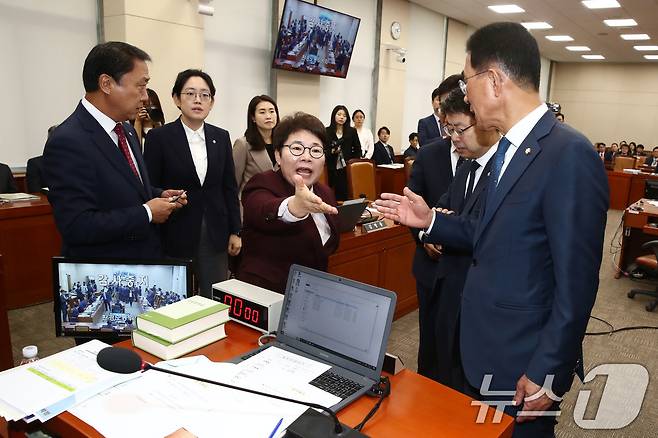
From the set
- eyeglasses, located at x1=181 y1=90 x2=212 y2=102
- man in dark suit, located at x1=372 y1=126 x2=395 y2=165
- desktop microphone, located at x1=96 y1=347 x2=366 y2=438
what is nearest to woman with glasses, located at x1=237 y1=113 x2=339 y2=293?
desktop microphone, located at x1=96 y1=347 x2=366 y2=438

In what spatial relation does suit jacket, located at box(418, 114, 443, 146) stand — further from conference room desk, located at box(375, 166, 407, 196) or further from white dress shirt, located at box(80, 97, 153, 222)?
white dress shirt, located at box(80, 97, 153, 222)

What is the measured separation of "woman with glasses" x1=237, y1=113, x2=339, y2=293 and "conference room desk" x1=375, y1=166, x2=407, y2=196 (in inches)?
218

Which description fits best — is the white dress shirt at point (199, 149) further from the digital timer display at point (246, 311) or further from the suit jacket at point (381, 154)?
the suit jacket at point (381, 154)

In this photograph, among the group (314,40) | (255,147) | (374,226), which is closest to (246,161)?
(255,147)

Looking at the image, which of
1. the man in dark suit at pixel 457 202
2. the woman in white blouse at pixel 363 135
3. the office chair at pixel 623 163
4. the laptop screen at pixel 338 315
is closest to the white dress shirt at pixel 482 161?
the man in dark suit at pixel 457 202

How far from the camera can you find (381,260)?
345cm

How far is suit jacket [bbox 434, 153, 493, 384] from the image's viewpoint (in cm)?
203

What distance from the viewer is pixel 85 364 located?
1.25m

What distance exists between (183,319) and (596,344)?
3.17 m

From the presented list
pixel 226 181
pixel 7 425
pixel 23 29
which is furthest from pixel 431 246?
pixel 23 29

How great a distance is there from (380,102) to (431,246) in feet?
21.5

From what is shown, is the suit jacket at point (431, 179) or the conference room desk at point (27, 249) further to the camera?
the conference room desk at point (27, 249)

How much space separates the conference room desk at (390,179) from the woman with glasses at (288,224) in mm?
5528

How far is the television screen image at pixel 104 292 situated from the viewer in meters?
1.60
